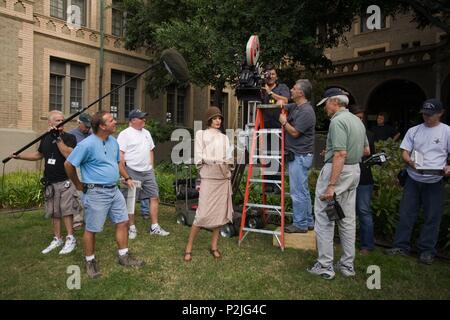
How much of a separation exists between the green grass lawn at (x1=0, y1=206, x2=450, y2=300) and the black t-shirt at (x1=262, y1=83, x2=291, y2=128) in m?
1.77

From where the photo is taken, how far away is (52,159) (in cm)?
519

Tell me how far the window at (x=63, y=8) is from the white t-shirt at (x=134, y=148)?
12285 mm

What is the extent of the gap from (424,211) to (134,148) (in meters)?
4.22

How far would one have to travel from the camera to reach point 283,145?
5.27 m

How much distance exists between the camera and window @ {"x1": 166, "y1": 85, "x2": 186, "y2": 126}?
70.6 feet

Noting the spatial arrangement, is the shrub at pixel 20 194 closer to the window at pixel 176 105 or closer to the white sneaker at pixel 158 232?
the white sneaker at pixel 158 232

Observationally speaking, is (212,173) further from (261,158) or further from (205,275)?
(205,275)

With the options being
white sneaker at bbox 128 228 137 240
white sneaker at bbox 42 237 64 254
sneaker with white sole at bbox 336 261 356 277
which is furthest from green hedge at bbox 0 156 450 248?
white sneaker at bbox 42 237 64 254

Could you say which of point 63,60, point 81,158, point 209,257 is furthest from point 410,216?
point 63,60

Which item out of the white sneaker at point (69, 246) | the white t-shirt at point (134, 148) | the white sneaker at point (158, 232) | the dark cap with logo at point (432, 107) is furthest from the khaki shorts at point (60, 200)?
the dark cap with logo at point (432, 107)

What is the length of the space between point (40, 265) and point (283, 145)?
340 cm

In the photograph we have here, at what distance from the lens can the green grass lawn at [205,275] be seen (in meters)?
3.87

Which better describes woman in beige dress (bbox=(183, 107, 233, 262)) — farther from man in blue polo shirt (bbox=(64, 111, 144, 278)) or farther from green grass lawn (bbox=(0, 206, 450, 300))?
man in blue polo shirt (bbox=(64, 111, 144, 278))
